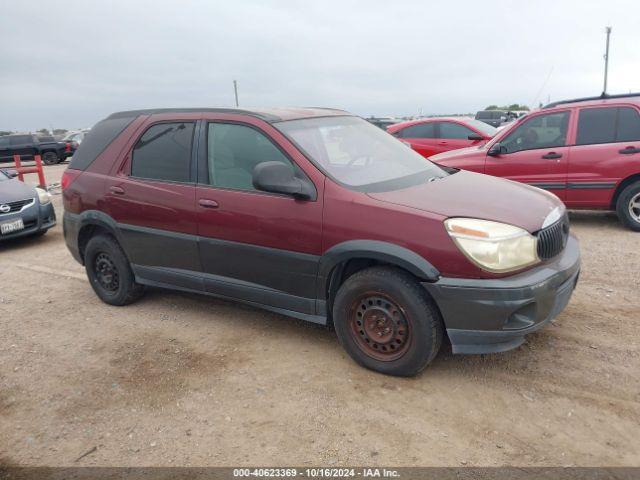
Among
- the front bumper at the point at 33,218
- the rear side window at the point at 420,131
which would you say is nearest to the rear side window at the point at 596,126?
the rear side window at the point at 420,131

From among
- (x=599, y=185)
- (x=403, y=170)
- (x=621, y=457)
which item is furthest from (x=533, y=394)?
(x=599, y=185)

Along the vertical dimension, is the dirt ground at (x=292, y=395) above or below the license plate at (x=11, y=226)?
below

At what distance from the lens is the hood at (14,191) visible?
749 cm

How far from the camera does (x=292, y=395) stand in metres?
3.23

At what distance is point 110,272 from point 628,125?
6399 mm

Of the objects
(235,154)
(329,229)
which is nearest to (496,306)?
(329,229)

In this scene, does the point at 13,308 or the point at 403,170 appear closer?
the point at 403,170

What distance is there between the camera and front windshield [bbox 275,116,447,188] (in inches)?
142

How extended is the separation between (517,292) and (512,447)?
0.83m

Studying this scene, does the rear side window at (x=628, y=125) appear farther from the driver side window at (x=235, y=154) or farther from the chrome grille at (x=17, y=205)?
the chrome grille at (x=17, y=205)

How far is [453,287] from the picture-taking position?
2.99 m

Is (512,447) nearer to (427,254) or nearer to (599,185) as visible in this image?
(427,254)

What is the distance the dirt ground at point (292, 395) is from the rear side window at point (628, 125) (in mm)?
2807

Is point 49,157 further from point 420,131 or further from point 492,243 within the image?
point 492,243
